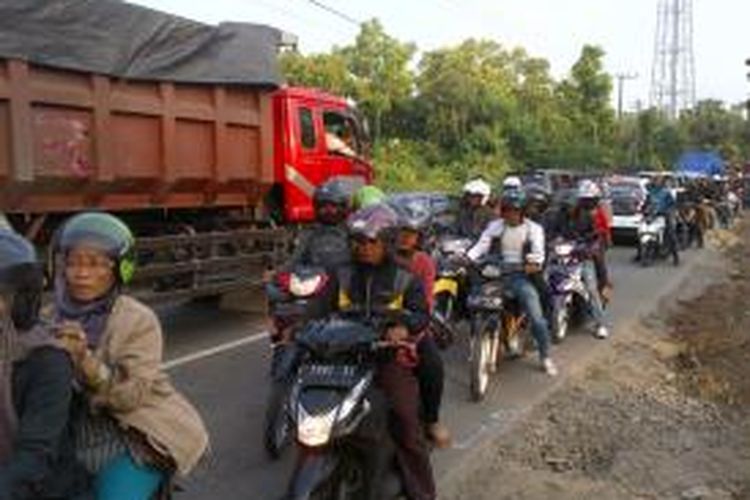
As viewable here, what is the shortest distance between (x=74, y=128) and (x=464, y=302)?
363 centimetres

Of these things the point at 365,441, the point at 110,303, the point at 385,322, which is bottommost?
the point at 365,441

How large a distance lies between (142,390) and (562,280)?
30.6 ft

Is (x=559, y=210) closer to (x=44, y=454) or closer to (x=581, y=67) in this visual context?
(x=44, y=454)

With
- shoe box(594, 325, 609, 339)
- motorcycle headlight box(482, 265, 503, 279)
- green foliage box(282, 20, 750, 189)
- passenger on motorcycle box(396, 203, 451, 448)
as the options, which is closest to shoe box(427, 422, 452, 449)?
passenger on motorcycle box(396, 203, 451, 448)

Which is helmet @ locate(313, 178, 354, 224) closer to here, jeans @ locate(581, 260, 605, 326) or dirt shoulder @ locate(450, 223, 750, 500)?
dirt shoulder @ locate(450, 223, 750, 500)

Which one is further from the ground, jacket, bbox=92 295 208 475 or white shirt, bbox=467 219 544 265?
jacket, bbox=92 295 208 475

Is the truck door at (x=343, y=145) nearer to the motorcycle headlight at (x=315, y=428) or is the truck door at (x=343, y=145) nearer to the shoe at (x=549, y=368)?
the shoe at (x=549, y=368)

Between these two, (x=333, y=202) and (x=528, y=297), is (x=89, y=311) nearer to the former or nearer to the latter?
(x=333, y=202)

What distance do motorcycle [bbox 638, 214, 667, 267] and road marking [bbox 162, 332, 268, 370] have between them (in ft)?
39.9

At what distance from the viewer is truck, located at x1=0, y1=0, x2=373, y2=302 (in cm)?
1074

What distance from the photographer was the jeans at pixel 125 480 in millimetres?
3594

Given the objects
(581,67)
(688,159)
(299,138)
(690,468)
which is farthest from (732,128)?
(690,468)

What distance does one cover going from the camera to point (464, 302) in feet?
36.9

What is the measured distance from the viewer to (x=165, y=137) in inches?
489
